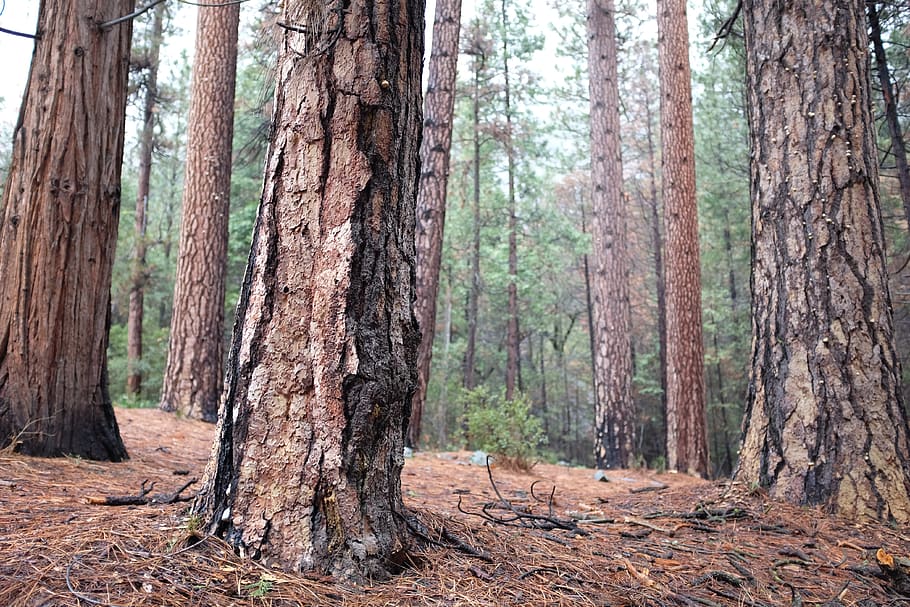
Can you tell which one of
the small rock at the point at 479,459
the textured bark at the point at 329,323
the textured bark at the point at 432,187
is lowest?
the small rock at the point at 479,459

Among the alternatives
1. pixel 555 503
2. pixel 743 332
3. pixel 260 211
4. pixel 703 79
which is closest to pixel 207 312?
pixel 555 503

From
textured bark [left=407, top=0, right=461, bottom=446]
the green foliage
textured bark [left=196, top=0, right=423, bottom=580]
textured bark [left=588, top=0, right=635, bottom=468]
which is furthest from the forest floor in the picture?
textured bark [left=588, top=0, right=635, bottom=468]

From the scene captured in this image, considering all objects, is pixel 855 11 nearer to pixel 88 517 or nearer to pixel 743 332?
pixel 88 517

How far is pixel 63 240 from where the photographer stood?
3500 millimetres

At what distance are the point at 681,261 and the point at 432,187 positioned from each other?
3881 millimetres

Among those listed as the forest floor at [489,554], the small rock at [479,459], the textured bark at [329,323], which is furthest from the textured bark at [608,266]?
the textured bark at [329,323]

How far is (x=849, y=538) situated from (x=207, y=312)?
6.36m

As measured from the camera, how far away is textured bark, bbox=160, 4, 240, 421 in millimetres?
7055

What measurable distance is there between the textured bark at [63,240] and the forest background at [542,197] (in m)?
7.99

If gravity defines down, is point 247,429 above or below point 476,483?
above

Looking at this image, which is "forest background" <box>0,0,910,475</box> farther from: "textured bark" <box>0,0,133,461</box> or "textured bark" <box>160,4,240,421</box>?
"textured bark" <box>0,0,133,461</box>

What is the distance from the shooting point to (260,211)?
1.97 m

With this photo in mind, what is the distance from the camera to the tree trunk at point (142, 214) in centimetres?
1291

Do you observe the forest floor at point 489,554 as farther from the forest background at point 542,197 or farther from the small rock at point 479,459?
the forest background at point 542,197
